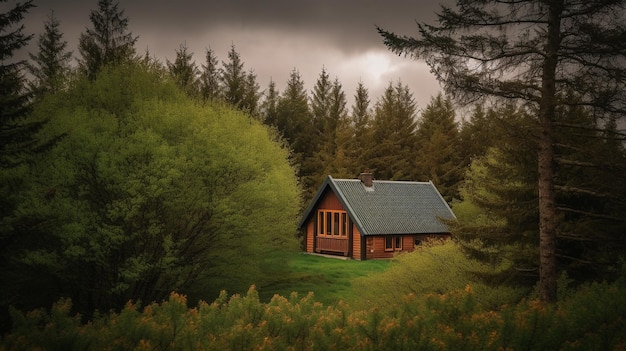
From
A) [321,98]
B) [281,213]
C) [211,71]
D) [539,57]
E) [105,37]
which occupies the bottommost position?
[281,213]

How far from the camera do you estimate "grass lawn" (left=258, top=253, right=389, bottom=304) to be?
73.9 feet

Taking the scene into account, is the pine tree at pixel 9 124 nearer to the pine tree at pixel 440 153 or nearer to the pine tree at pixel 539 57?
the pine tree at pixel 539 57

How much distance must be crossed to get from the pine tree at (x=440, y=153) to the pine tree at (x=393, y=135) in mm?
1130

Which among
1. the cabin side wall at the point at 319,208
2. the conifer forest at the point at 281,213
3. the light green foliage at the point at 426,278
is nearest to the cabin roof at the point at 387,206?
the cabin side wall at the point at 319,208

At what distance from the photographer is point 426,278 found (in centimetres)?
1535

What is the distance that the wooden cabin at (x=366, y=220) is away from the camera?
109 ft

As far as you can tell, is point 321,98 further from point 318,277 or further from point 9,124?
point 9,124

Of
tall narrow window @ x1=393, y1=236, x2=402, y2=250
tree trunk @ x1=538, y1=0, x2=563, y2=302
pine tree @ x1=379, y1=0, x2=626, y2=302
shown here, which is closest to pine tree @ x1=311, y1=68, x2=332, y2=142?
tall narrow window @ x1=393, y1=236, x2=402, y2=250

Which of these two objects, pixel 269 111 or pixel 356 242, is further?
pixel 269 111

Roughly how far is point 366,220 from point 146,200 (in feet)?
60.5

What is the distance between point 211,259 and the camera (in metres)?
20.5

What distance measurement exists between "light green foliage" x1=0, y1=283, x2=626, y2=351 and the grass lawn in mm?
12431

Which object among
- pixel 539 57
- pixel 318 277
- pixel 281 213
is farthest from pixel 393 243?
pixel 539 57

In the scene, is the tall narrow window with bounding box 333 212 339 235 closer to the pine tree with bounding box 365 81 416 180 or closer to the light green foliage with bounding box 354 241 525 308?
the pine tree with bounding box 365 81 416 180
